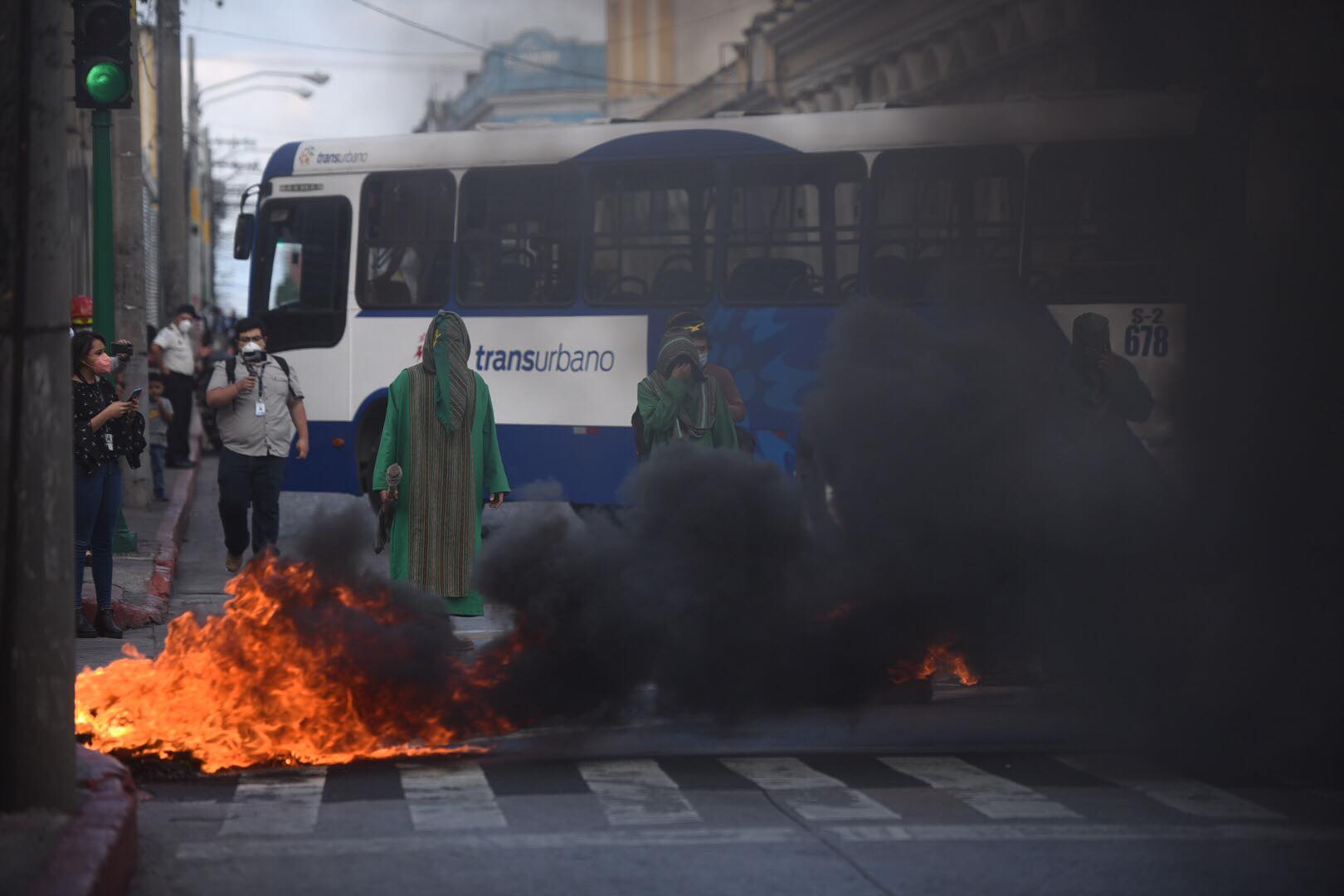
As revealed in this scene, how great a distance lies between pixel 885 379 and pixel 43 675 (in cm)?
389

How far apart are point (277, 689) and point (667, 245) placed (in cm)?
793

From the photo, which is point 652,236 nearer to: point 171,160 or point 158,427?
point 158,427

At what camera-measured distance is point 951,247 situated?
1282cm

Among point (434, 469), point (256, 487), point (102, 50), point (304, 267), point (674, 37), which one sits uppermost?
point (674, 37)

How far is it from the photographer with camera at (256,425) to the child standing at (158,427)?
5163 millimetres

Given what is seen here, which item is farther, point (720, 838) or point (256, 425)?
point (256, 425)

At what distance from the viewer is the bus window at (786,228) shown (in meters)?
13.2

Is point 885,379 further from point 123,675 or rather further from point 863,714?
point 123,675

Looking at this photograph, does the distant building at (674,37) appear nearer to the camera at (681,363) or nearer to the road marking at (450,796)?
the camera at (681,363)

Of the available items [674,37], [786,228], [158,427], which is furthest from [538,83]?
[786,228]

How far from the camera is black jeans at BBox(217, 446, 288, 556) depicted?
11.1 m

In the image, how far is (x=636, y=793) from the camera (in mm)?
6066

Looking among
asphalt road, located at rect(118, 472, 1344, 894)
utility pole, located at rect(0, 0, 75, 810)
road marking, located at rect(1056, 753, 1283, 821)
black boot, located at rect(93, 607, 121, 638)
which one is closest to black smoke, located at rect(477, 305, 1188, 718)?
asphalt road, located at rect(118, 472, 1344, 894)

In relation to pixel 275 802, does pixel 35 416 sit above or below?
above
